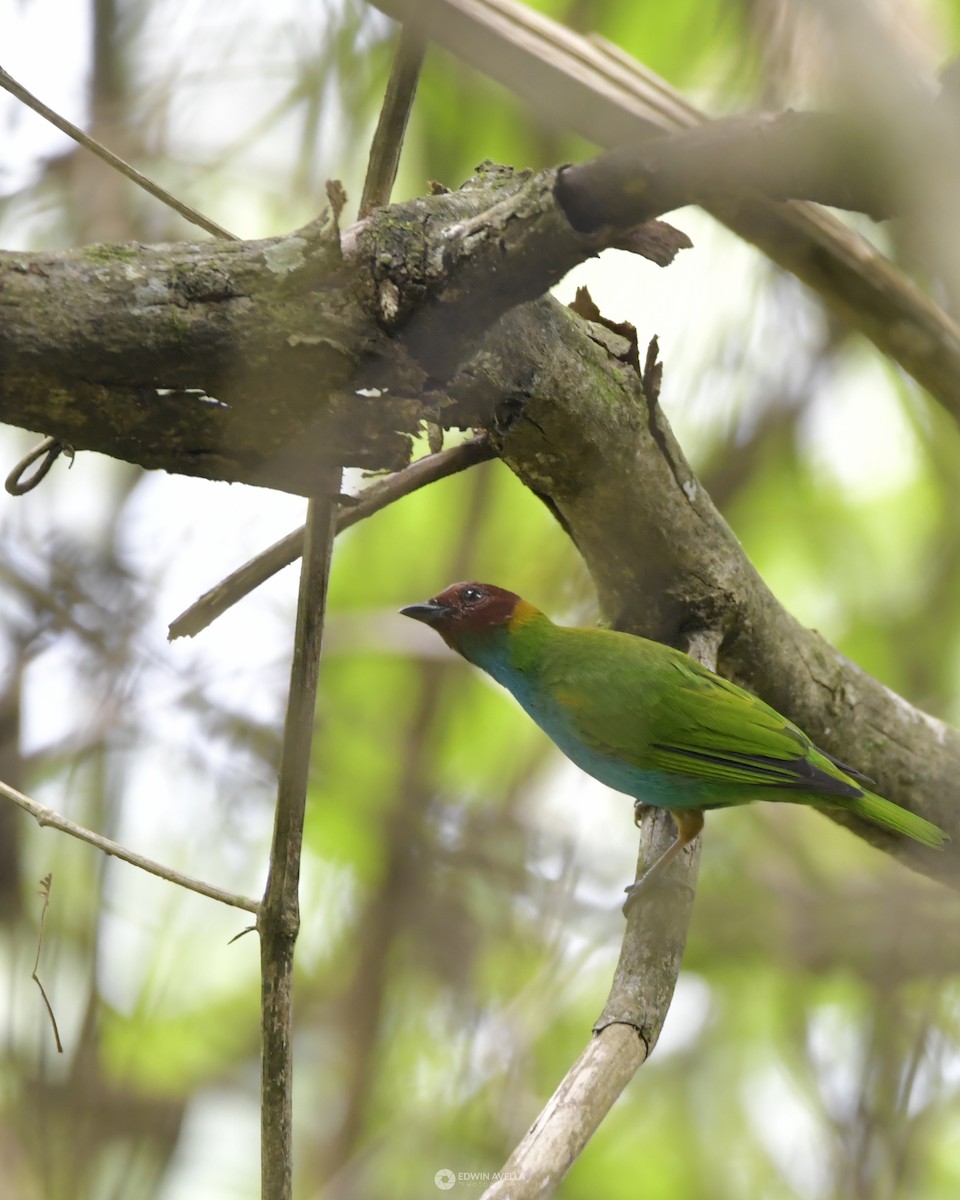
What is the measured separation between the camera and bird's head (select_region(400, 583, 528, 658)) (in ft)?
12.4

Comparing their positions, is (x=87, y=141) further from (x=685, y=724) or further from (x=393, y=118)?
(x=685, y=724)

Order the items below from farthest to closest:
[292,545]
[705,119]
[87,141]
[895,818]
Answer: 1. [895,818]
2. [705,119]
3. [292,545]
4. [87,141]

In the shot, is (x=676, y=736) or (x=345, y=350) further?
(x=676, y=736)

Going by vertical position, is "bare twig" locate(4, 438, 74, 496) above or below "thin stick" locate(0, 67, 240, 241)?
below

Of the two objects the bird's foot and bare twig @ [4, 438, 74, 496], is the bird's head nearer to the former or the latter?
the bird's foot

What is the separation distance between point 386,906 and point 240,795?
97cm

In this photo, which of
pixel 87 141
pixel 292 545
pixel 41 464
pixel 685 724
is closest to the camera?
pixel 87 141

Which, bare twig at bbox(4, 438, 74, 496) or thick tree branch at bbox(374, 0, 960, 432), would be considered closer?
thick tree branch at bbox(374, 0, 960, 432)

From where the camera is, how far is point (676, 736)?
3.36m

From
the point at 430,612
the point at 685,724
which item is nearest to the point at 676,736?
the point at 685,724

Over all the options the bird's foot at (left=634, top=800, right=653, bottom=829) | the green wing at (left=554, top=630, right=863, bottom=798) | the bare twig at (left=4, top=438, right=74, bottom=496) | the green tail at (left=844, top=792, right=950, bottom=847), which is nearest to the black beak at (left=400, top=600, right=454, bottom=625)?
the green wing at (left=554, top=630, right=863, bottom=798)

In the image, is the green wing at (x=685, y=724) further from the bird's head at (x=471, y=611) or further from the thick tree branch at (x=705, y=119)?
the thick tree branch at (x=705, y=119)

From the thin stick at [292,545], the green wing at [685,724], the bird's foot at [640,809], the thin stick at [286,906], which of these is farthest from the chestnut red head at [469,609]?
the thin stick at [286,906]

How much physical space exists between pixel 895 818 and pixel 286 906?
1.94 m
